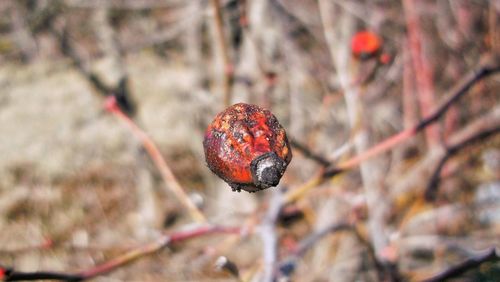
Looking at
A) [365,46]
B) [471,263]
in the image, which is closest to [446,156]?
[365,46]

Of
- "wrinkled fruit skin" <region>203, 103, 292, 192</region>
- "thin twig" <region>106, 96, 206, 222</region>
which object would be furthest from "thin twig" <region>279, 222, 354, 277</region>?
"wrinkled fruit skin" <region>203, 103, 292, 192</region>

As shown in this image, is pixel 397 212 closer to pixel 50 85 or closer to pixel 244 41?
pixel 244 41

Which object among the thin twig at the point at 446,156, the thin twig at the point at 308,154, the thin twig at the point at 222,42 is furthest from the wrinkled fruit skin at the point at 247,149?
the thin twig at the point at 446,156

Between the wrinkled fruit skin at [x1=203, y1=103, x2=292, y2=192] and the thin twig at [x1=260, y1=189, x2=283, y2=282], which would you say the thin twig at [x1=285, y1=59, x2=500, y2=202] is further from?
the wrinkled fruit skin at [x1=203, y1=103, x2=292, y2=192]

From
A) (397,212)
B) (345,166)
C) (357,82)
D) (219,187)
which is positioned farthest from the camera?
(219,187)

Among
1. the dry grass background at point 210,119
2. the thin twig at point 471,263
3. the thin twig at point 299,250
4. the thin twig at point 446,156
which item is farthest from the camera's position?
the dry grass background at point 210,119

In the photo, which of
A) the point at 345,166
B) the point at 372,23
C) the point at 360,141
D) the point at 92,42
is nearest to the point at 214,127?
the point at 345,166

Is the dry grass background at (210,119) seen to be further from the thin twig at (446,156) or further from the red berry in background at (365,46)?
the red berry in background at (365,46)
